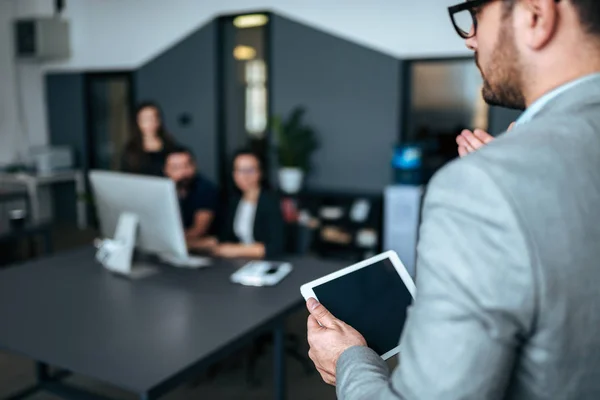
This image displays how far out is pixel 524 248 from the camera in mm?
593

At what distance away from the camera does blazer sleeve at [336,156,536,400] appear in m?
0.59

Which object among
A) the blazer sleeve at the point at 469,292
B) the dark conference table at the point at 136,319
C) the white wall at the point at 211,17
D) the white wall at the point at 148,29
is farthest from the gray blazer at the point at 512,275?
the white wall at the point at 148,29

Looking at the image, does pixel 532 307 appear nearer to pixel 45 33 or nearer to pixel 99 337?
pixel 99 337

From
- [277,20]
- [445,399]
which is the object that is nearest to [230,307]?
[445,399]

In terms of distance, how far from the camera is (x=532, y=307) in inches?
23.7

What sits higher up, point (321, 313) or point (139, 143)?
point (139, 143)

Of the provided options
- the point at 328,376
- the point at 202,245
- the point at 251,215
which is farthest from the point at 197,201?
the point at 328,376

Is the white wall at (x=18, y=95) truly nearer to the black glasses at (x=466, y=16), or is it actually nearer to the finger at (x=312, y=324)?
the finger at (x=312, y=324)

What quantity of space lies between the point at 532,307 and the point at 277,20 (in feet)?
17.4

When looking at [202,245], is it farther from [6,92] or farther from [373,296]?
[6,92]

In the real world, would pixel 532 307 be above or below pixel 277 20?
below

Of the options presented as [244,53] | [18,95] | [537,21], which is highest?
[244,53]

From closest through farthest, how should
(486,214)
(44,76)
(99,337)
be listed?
1. (486,214)
2. (99,337)
3. (44,76)

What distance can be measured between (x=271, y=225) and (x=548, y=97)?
233 cm
